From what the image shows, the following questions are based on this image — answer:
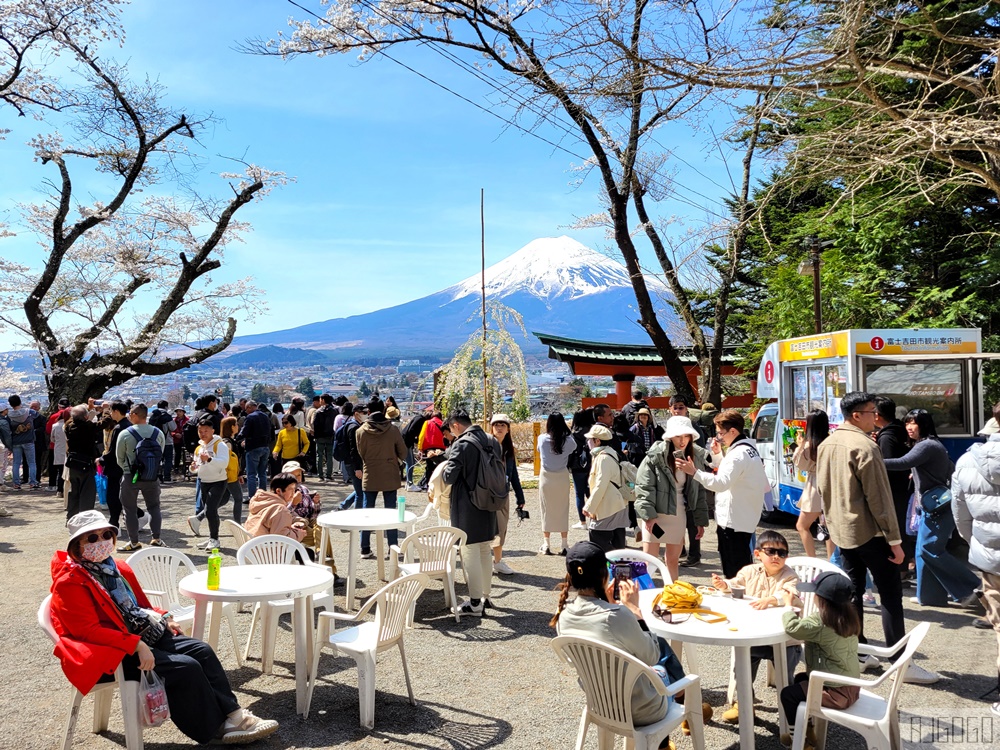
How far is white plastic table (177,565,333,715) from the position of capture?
4121 mm

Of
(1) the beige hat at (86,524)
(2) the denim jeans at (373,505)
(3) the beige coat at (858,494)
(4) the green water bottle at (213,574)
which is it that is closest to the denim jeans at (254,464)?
(2) the denim jeans at (373,505)

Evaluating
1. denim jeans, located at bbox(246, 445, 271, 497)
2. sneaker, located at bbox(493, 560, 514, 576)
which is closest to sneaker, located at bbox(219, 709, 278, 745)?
sneaker, located at bbox(493, 560, 514, 576)

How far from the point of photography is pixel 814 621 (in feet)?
11.4

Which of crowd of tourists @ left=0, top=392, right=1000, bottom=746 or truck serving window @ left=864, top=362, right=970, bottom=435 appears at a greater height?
truck serving window @ left=864, top=362, right=970, bottom=435

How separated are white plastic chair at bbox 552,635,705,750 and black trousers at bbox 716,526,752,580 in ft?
8.27

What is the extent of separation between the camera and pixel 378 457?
26.7 ft

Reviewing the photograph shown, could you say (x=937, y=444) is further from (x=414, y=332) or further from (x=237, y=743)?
(x=414, y=332)

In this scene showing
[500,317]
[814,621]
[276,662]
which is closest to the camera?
[814,621]

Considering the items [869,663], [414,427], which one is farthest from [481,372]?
[869,663]

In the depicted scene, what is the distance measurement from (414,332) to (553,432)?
155 m

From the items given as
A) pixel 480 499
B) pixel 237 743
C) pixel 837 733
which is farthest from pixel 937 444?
pixel 237 743

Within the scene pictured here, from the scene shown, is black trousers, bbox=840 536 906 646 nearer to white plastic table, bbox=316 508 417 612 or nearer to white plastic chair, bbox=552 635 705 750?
white plastic chair, bbox=552 635 705 750

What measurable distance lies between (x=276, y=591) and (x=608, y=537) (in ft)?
11.2

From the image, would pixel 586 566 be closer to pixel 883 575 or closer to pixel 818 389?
pixel 883 575
